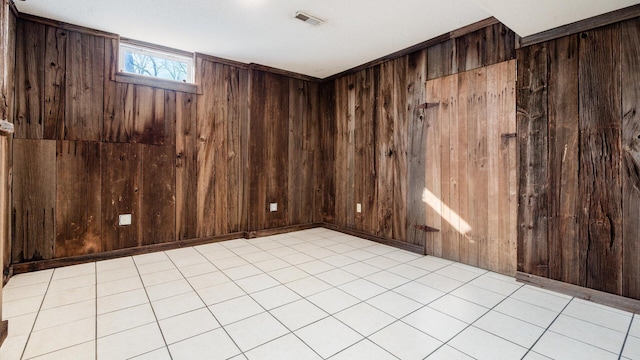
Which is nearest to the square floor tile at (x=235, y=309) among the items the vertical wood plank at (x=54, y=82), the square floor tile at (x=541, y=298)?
the square floor tile at (x=541, y=298)

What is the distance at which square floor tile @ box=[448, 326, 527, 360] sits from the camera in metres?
1.61

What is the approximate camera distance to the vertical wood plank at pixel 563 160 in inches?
93.7

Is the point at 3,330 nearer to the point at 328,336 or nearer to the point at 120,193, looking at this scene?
the point at 120,193

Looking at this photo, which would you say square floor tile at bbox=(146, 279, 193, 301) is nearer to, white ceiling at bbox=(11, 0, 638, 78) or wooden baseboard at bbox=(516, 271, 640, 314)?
white ceiling at bbox=(11, 0, 638, 78)

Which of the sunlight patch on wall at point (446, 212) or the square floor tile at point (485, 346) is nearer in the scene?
the square floor tile at point (485, 346)

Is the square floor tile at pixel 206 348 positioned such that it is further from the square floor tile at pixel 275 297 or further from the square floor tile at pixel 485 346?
the square floor tile at pixel 485 346

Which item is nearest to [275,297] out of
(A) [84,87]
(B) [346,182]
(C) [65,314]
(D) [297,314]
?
(D) [297,314]

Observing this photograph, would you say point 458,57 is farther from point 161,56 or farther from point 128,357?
point 128,357

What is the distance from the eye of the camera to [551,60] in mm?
2482

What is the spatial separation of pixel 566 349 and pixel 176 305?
8.24 ft

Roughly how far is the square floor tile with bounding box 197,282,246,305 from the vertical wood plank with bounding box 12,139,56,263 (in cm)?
181

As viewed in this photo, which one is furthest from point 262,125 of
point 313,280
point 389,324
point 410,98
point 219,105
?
point 389,324

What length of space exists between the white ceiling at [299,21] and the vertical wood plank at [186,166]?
73 cm

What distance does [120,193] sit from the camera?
10.6 feet
